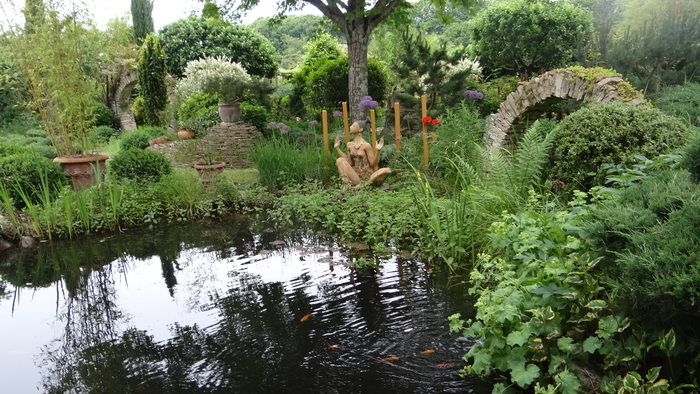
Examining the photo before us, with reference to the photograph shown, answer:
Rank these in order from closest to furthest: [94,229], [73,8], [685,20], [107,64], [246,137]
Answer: [94,229] → [73,8] → [685,20] → [246,137] → [107,64]

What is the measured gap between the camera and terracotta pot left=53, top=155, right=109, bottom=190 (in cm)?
805

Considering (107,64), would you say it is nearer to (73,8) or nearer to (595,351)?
(73,8)

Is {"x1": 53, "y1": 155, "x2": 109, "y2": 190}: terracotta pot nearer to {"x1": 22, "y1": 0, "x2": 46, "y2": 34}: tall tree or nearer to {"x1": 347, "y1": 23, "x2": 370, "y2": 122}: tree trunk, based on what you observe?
{"x1": 22, "y1": 0, "x2": 46, "y2": 34}: tall tree

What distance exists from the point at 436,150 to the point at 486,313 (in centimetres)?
443

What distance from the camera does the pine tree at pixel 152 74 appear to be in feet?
47.7

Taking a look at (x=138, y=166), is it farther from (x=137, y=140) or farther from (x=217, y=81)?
(x=137, y=140)

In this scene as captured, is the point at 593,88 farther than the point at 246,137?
No

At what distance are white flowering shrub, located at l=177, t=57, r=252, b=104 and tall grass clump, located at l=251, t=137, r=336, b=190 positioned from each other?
124 inches

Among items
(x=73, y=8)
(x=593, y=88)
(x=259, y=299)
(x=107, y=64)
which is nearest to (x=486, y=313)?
(x=259, y=299)

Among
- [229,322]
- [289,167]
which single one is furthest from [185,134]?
[229,322]

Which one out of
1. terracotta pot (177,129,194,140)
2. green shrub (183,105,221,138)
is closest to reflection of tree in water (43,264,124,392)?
terracotta pot (177,129,194,140)

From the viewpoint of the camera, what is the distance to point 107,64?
56.9 ft

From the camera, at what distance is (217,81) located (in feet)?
36.0

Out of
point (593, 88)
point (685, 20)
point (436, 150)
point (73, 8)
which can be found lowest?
point (436, 150)
